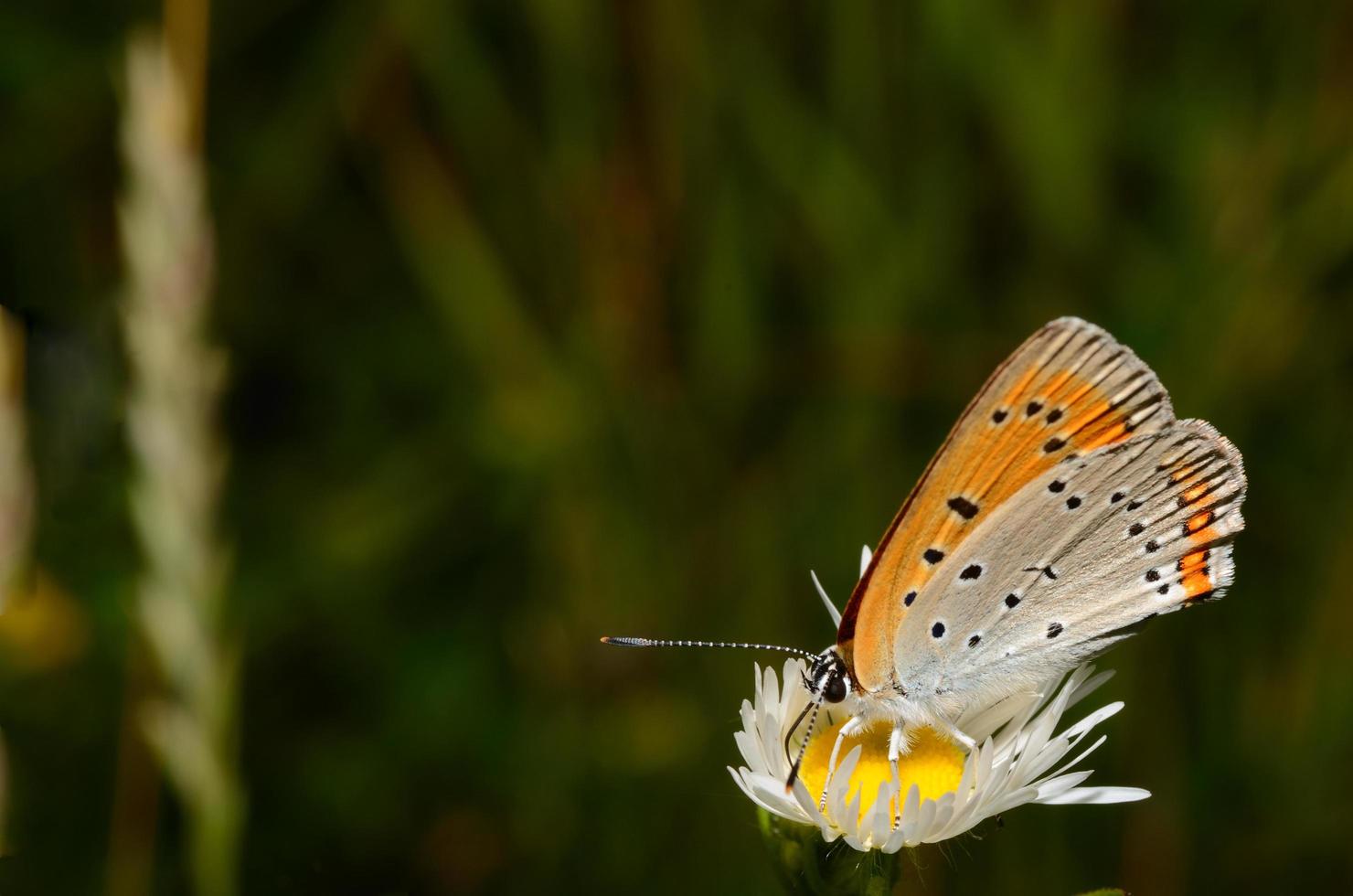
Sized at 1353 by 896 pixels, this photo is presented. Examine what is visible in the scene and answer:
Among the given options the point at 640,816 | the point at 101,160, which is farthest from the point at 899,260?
the point at 101,160

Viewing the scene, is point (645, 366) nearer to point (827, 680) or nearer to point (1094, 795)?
point (827, 680)

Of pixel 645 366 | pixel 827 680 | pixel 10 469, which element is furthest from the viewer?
pixel 645 366

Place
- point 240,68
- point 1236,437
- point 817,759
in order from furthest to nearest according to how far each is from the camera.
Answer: point 240,68 < point 1236,437 < point 817,759

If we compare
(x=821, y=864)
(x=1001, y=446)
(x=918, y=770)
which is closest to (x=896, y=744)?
(x=918, y=770)

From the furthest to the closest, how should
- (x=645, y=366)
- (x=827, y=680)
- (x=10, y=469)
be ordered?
(x=645, y=366) < (x=827, y=680) < (x=10, y=469)

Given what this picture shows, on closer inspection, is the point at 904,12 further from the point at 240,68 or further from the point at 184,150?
the point at 184,150

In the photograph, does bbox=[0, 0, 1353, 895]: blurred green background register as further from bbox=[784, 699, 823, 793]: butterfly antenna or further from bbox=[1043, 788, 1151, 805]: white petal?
bbox=[1043, 788, 1151, 805]: white petal
